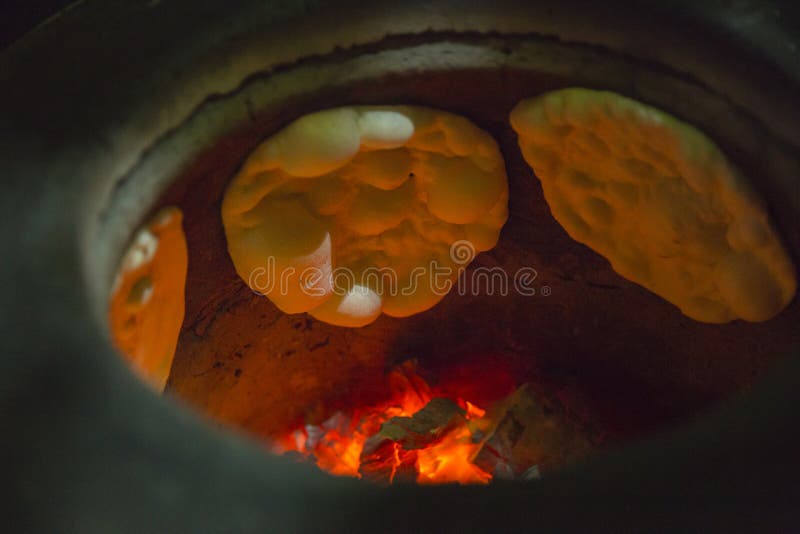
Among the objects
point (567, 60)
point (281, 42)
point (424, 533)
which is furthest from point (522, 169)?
point (424, 533)

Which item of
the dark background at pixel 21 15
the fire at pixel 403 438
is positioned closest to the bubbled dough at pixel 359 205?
the fire at pixel 403 438

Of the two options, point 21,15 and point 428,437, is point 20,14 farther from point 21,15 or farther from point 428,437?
point 428,437

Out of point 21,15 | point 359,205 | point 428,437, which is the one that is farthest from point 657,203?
point 21,15

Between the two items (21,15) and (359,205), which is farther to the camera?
(21,15)

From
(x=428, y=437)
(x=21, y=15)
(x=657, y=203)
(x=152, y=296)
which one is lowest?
(x=428, y=437)

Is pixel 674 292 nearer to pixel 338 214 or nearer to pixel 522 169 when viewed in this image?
pixel 522 169

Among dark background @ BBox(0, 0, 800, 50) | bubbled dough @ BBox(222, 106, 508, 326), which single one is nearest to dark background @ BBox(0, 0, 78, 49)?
dark background @ BBox(0, 0, 800, 50)

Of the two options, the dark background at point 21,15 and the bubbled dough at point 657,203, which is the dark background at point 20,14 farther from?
the bubbled dough at point 657,203
